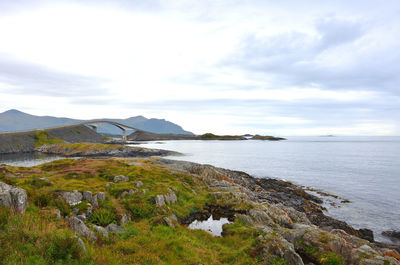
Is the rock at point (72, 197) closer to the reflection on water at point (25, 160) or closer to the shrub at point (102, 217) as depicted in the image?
the shrub at point (102, 217)

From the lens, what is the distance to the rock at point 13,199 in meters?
12.5

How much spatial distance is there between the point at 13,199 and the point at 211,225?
54.9 feet

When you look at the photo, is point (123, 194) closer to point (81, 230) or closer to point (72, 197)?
point (72, 197)

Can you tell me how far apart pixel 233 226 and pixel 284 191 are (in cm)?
3116

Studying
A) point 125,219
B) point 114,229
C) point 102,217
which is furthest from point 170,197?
point 114,229

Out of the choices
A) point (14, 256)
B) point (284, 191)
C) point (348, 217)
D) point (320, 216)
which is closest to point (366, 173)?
point (284, 191)

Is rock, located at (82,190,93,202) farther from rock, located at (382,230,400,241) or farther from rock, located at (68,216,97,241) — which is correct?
rock, located at (382,230,400,241)

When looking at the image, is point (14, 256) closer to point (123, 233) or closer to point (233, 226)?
point (123, 233)

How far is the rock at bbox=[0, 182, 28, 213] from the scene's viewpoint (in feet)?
40.9

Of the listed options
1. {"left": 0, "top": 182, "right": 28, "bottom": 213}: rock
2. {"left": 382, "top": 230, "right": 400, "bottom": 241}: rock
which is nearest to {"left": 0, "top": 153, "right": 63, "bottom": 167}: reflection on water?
{"left": 0, "top": 182, "right": 28, "bottom": 213}: rock

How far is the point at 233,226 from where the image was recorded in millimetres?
21250

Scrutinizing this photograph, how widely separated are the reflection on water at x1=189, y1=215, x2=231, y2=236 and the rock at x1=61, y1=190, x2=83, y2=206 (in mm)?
10733

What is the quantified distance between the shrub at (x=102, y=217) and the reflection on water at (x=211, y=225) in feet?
25.3

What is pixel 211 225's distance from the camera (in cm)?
2256
